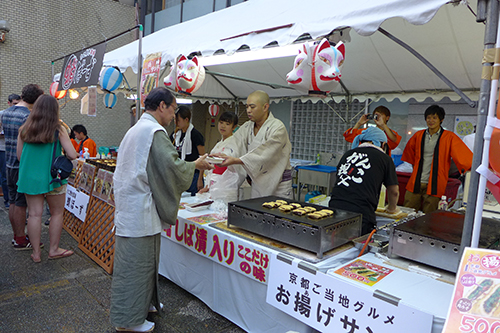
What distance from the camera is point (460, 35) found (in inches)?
144

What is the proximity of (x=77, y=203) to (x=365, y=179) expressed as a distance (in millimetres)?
3699

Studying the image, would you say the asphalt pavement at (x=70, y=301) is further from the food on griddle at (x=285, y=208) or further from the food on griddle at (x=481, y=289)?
the food on griddle at (x=481, y=289)

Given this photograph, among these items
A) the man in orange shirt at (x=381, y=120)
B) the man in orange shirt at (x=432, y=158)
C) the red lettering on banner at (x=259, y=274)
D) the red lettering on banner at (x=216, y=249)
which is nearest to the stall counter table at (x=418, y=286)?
the red lettering on banner at (x=259, y=274)

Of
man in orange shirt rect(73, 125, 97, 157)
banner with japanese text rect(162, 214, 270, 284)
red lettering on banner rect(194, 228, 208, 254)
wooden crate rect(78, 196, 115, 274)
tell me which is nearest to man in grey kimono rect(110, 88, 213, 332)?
banner with japanese text rect(162, 214, 270, 284)

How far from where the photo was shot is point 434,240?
1.73m

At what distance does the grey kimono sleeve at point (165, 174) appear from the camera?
7.02 feet

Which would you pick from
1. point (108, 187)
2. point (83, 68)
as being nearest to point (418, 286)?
point (108, 187)

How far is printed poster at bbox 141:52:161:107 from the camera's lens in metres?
3.57

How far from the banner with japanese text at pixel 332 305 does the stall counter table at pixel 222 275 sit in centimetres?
10

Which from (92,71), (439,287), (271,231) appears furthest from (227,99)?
(439,287)

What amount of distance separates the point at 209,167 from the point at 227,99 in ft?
18.9

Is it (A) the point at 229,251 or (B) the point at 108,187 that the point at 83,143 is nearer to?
(B) the point at 108,187

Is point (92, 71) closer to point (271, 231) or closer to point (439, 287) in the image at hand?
point (271, 231)

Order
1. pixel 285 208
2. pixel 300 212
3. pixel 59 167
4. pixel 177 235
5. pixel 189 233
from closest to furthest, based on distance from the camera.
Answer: pixel 300 212, pixel 285 208, pixel 189 233, pixel 177 235, pixel 59 167
